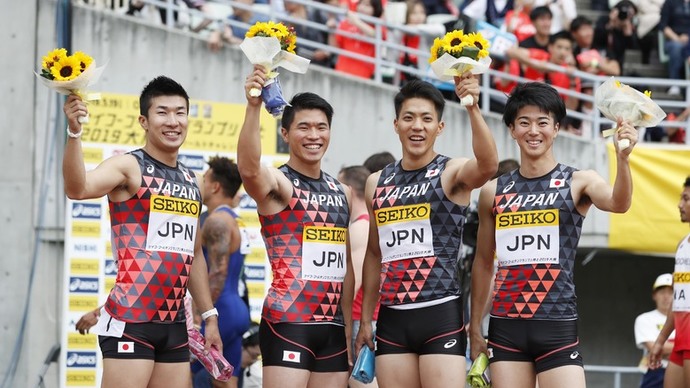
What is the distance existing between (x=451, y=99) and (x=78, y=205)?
14.6 feet

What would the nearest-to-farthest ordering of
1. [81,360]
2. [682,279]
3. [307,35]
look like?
1. [682,279]
2. [81,360]
3. [307,35]

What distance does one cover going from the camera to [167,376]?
25.7ft

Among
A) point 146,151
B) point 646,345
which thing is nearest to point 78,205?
point 146,151

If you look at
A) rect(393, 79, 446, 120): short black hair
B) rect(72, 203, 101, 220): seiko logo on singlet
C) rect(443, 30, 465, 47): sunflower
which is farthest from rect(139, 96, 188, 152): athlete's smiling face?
rect(72, 203, 101, 220): seiko logo on singlet

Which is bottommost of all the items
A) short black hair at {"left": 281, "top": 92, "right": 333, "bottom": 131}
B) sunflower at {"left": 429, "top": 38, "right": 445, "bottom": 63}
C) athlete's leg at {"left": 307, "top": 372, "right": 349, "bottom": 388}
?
athlete's leg at {"left": 307, "top": 372, "right": 349, "bottom": 388}

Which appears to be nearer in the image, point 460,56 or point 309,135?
point 460,56

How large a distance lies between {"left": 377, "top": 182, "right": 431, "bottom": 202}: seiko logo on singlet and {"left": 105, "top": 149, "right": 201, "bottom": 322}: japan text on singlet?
1294 mm

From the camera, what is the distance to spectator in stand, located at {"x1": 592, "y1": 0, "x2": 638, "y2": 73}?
16.2 m

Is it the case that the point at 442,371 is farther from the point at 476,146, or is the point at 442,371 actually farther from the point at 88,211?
the point at 88,211

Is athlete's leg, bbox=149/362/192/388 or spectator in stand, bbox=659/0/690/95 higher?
spectator in stand, bbox=659/0/690/95

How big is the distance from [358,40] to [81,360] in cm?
469

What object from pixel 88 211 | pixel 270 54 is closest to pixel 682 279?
pixel 270 54

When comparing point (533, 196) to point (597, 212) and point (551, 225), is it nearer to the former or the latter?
point (551, 225)

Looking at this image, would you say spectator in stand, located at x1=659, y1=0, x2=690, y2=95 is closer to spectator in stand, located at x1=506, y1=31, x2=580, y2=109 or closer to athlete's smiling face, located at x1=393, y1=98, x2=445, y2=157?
spectator in stand, located at x1=506, y1=31, x2=580, y2=109
